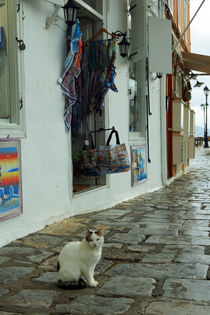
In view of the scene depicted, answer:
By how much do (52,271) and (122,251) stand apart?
37.5 inches

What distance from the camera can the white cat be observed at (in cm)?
326

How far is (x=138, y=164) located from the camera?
31.0ft

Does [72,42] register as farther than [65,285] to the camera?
Yes

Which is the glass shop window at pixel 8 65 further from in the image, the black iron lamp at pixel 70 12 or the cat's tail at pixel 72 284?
the cat's tail at pixel 72 284

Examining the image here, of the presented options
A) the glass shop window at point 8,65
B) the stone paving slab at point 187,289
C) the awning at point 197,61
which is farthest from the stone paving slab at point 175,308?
the awning at point 197,61

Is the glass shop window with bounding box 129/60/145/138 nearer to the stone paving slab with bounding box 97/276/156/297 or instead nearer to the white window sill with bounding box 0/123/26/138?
the white window sill with bounding box 0/123/26/138

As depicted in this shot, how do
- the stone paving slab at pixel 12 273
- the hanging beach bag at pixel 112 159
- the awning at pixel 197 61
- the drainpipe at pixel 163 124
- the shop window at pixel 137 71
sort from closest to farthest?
the stone paving slab at pixel 12 273 < the hanging beach bag at pixel 112 159 < the shop window at pixel 137 71 < the drainpipe at pixel 163 124 < the awning at pixel 197 61

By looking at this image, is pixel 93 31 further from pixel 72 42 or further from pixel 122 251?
pixel 122 251

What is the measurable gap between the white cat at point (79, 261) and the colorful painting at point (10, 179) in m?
1.50

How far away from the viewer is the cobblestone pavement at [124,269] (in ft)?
9.99

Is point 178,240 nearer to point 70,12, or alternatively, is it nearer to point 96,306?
point 96,306

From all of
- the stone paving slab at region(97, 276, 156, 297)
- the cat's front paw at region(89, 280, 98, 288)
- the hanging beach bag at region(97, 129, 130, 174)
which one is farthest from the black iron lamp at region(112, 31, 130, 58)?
the cat's front paw at region(89, 280, 98, 288)

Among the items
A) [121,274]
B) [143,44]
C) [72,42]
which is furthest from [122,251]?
[143,44]

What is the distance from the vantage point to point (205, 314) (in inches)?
114
